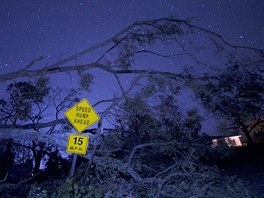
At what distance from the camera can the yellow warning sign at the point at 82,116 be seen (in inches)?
297

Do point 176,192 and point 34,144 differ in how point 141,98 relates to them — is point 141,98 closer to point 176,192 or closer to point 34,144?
point 176,192

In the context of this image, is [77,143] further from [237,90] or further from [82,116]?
[237,90]

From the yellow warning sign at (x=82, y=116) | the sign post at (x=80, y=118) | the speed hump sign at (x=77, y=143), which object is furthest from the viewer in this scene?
the yellow warning sign at (x=82, y=116)

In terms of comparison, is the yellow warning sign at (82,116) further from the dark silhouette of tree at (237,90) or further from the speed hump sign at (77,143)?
the dark silhouette of tree at (237,90)

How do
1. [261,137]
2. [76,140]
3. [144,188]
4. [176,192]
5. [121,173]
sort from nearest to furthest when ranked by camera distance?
1. [76,140]
2. [176,192]
3. [144,188]
4. [121,173]
5. [261,137]

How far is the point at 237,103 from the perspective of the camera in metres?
10.4

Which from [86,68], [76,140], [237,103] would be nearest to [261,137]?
[237,103]

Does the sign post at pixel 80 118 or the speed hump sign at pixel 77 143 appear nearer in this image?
the speed hump sign at pixel 77 143

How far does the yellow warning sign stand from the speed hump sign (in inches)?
12.4

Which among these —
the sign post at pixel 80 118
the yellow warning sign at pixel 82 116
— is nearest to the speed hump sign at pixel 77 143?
the sign post at pixel 80 118

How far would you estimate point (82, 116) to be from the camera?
7.60 meters

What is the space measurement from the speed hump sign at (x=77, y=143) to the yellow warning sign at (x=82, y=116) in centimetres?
31

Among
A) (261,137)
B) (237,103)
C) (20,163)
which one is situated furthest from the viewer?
(261,137)

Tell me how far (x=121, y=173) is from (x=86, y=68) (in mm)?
4280
